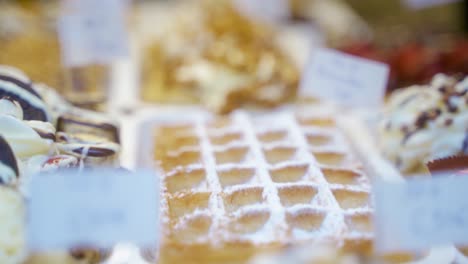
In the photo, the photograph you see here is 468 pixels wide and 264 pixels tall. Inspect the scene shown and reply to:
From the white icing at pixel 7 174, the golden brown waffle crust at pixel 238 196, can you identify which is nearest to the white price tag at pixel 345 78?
the golden brown waffle crust at pixel 238 196

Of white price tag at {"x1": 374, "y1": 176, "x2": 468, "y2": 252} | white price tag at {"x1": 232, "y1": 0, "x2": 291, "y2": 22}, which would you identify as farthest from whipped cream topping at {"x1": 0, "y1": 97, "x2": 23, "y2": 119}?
white price tag at {"x1": 232, "y1": 0, "x2": 291, "y2": 22}

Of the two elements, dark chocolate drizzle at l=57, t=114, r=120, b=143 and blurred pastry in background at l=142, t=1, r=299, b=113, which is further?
blurred pastry in background at l=142, t=1, r=299, b=113

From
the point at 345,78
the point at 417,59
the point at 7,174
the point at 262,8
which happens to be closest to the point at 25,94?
the point at 7,174

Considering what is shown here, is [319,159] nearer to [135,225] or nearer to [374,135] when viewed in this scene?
[374,135]

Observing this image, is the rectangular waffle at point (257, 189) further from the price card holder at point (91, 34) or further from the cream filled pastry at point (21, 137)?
the price card holder at point (91, 34)

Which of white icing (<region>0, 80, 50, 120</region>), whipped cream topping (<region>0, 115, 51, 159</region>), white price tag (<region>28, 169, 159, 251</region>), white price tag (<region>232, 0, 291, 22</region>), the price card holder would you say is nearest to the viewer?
white price tag (<region>28, 169, 159, 251</region>)

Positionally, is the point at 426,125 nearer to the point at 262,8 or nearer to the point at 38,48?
the point at 262,8

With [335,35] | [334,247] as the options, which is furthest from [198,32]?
[334,247]

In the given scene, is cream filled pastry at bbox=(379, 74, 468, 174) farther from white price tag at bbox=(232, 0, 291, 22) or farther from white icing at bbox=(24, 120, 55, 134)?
white price tag at bbox=(232, 0, 291, 22)
